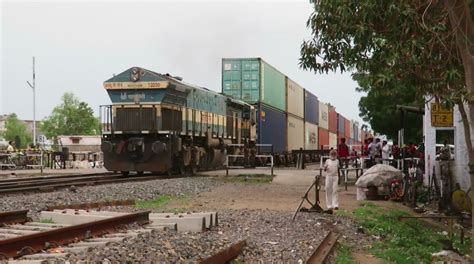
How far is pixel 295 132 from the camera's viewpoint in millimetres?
36656

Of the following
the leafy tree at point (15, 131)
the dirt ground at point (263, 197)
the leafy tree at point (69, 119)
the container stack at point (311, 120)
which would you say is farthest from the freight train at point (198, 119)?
the leafy tree at point (15, 131)

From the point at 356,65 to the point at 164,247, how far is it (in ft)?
18.0

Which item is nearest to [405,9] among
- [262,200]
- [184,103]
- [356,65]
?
[356,65]

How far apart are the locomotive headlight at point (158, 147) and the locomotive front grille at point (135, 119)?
79 cm

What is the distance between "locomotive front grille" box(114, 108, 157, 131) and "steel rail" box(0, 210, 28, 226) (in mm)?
11680

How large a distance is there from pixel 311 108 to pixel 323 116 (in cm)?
476

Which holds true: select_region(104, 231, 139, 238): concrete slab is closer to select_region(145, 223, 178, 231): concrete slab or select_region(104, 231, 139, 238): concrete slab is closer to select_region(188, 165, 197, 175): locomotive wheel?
select_region(145, 223, 178, 231): concrete slab

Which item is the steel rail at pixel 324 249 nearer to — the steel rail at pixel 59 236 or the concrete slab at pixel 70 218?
the steel rail at pixel 59 236

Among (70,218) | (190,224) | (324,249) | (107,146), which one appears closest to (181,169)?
(107,146)

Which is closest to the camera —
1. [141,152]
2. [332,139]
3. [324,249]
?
[324,249]

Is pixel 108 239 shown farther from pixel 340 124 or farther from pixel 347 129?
pixel 347 129

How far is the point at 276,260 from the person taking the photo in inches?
275

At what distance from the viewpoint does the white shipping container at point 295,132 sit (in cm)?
3525

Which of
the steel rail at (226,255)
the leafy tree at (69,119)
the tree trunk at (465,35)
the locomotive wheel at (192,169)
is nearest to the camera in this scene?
the steel rail at (226,255)
